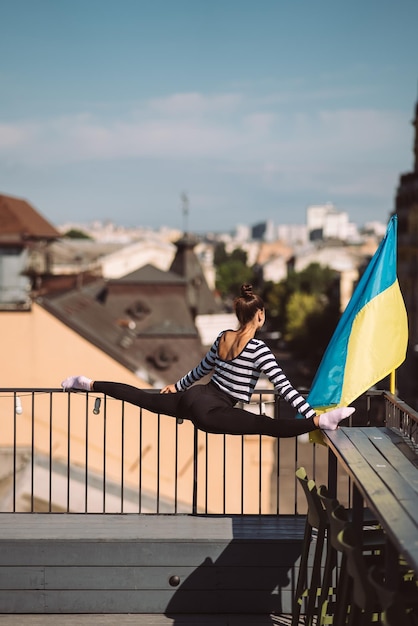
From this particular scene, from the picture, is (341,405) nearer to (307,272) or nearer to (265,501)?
(265,501)

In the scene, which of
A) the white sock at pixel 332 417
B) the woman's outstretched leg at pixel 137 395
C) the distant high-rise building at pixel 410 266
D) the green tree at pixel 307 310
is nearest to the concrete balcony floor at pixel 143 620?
the woman's outstretched leg at pixel 137 395

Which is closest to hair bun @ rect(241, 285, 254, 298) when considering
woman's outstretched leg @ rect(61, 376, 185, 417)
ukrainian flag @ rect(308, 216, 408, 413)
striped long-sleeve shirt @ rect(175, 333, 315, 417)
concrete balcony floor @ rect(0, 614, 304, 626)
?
striped long-sleeve shirt @ rect(175, 333, 315, 417)

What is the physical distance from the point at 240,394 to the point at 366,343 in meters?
0.89

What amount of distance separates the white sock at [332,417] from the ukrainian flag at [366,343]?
18 centimetres

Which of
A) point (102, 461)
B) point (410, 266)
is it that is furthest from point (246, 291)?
point (410, 266)

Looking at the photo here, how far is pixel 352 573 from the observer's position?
4.05 meters

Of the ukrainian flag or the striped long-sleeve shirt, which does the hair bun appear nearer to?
the striped long-sleeve shirt

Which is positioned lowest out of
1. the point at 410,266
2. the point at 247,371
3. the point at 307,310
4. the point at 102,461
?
the point at 307,310

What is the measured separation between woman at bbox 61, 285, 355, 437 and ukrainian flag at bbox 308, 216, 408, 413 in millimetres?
241

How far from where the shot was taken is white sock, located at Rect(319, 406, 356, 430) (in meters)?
5.25

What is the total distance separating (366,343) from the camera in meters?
5.49

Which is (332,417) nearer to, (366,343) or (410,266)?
(366,343)

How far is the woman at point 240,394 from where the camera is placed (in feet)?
17.3

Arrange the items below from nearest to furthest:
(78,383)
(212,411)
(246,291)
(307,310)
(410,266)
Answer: (212,411) < (246,291) < (78,383) < (410,266) < (307,310)
